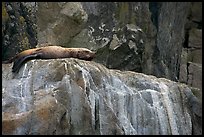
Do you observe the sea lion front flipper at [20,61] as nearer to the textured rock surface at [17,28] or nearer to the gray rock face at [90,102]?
the gray rock face at [90,102]

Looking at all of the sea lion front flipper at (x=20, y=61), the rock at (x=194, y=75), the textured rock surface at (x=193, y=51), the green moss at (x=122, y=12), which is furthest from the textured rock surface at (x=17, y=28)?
the rock at (x=194, y=75)

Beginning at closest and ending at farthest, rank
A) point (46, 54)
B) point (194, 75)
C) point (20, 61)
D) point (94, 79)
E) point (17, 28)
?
point (94, 79)
point (20, 61)
point (46, 54)
point (17, 28)
point (194, 75)

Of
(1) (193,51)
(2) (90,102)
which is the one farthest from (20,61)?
(1) (193,51)

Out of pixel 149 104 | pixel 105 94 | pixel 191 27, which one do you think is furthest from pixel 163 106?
pixel 191 27

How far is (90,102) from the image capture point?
7043mm

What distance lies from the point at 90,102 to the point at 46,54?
1.45 metres

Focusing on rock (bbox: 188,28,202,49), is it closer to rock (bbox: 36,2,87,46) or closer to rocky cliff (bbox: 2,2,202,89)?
rocky cliff (bbox: 2,2,202,89)

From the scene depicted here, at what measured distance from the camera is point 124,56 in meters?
12.1

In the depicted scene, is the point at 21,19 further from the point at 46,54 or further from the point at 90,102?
the point at 90,102

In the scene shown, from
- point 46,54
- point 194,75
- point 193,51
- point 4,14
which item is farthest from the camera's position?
point 193,51

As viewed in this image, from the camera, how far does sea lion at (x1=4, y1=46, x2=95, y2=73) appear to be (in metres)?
7.57

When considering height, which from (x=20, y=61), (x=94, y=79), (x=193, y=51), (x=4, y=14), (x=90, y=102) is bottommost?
(x=193, y=51)

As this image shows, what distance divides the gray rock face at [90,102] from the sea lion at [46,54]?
0.15m

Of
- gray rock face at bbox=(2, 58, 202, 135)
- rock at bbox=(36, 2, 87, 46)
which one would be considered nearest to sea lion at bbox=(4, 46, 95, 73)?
gray rock face at bbox=(2, 58, 202, 135)
